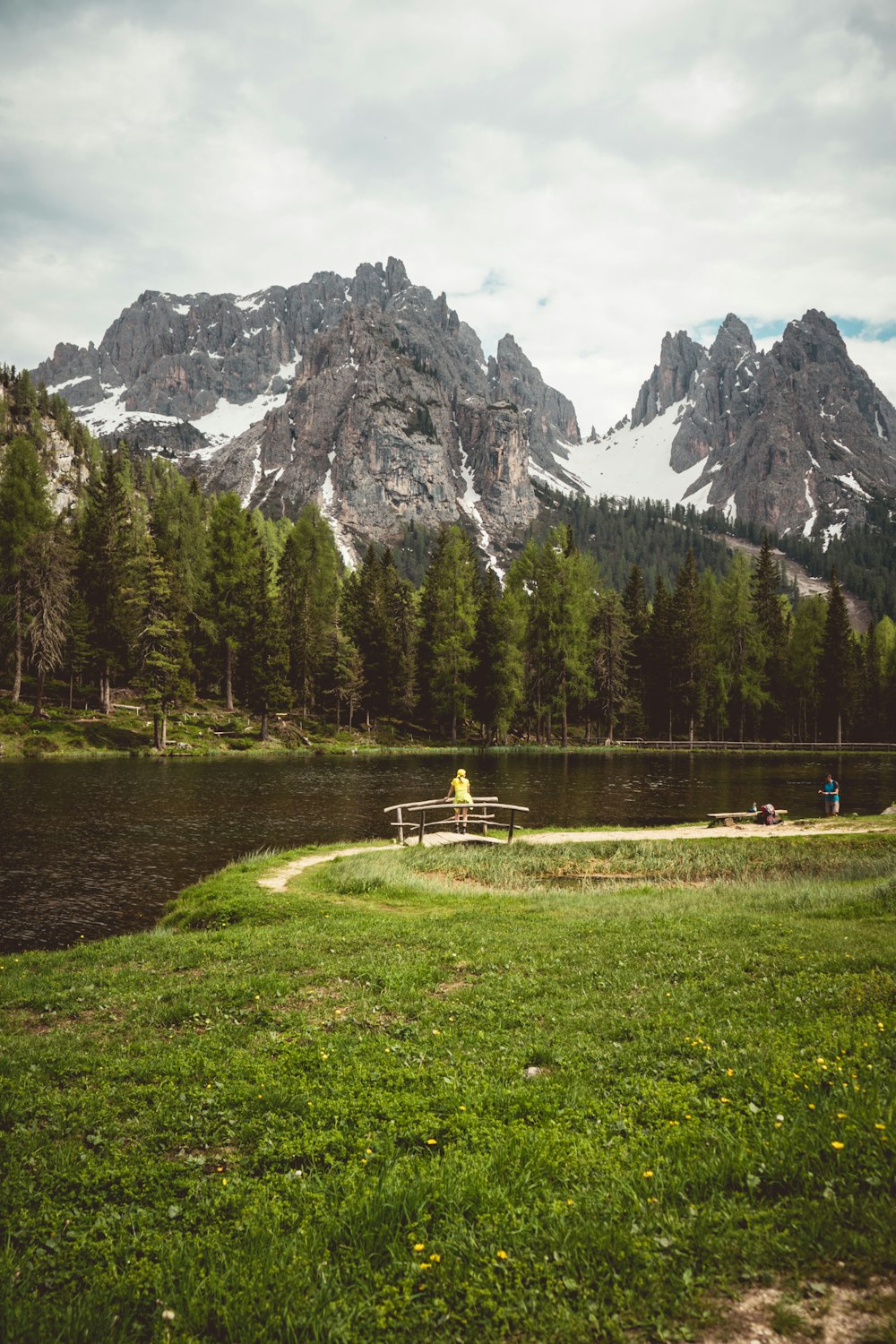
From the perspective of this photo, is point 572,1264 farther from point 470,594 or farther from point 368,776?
point 470,594

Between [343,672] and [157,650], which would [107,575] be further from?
[343,672]

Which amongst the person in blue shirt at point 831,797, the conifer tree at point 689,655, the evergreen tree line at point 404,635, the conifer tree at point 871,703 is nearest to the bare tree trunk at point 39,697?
the evergreen tree line at point 404,635

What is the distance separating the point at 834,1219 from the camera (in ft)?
17.8

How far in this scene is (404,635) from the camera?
97312 millimetres

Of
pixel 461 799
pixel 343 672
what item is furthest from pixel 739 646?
pixel 461 799

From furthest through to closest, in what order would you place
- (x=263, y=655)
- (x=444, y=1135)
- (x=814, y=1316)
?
(x=263, y=655), (x=444, y=1135), (x=814, y=1316)

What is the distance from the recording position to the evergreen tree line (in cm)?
7425

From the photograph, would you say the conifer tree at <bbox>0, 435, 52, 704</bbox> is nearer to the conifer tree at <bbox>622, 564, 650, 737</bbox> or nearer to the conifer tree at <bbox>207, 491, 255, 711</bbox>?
the conifer tree at <bbox>207, 491, 255, 711</bbox>

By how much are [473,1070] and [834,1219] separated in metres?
4.08

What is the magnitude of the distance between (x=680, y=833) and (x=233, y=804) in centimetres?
2484

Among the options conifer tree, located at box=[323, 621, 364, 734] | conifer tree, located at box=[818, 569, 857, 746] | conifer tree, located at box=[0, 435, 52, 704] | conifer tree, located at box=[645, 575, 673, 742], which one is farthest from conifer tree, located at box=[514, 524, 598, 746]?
conifer tree, located at box=[0, 435, 52, 704]

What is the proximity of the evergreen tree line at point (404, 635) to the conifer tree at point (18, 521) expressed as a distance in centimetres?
24

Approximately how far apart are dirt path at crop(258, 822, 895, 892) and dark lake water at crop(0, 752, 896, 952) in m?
4.13

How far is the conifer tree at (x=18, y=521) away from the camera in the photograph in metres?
68.8
